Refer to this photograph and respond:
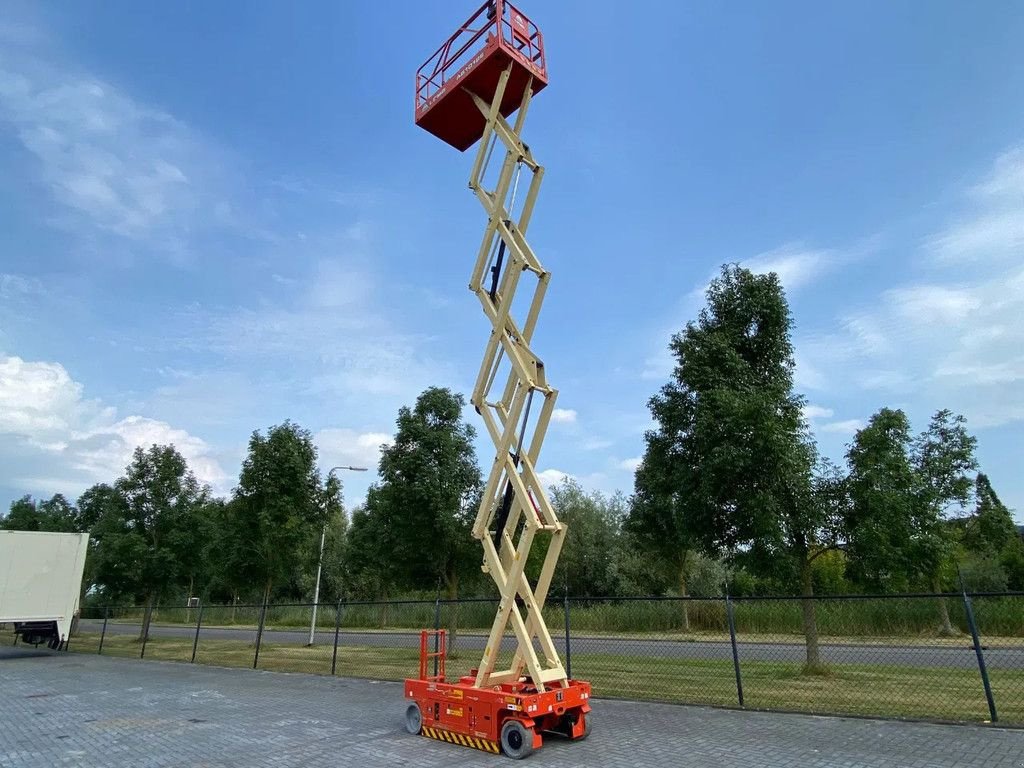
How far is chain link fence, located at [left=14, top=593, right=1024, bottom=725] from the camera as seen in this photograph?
9766 millimetres

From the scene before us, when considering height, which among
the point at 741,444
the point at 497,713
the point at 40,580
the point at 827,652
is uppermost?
the point at 741,444

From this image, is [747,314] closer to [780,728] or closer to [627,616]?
[780,728]

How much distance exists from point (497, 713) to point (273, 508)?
15.3 metres

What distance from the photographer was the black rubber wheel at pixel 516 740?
6922 mm

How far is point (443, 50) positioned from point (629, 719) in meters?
10.6

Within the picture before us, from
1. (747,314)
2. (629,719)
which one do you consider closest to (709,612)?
(747,314)

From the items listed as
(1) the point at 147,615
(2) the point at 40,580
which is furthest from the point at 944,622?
(2) the point at 40,580

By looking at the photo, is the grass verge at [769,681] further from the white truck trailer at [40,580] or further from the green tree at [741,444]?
the white truck trailer at [40,580]

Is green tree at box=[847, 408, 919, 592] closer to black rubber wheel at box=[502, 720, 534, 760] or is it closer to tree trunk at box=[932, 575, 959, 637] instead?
black rubber wheel at box=[502, 720, 534, 760]

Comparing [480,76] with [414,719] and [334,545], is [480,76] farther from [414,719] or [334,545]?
[334,545]

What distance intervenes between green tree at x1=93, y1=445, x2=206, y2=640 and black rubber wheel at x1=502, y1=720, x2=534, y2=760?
2034 centimetres

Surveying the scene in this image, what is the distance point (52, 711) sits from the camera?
34.4 ft

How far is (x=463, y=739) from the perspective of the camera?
776 centimetres

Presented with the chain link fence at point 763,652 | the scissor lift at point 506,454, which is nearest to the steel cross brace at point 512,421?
the scissor lift at point 506,454
